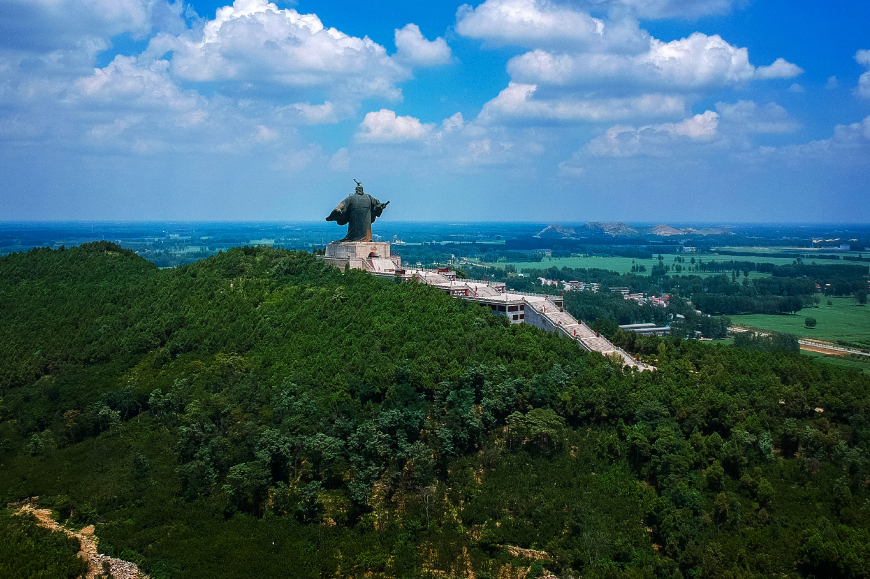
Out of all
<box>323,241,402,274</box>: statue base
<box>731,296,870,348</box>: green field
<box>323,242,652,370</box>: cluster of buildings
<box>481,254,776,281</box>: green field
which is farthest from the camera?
<box>481,254,776,281</box>: green field

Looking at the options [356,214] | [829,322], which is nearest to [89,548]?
[356,214]

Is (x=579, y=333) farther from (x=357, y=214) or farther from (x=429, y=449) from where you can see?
(x=357, y=214)

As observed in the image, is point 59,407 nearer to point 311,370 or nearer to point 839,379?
point 311,370

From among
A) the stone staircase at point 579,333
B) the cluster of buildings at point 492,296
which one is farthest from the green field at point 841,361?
the cluster of buildings at point 492,296

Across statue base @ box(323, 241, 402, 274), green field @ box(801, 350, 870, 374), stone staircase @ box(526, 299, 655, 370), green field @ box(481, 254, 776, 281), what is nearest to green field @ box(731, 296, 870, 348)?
green field @ box(801, 350, 870, 374)

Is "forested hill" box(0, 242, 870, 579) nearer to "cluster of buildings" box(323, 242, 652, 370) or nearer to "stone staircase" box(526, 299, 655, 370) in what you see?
"stone staircase" box(526, 299, 655, 370)

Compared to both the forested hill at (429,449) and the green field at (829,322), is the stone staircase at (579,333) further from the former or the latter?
the green field at (829,322)

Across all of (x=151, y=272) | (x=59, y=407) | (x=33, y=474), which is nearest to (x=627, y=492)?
(x=33, y=474)
